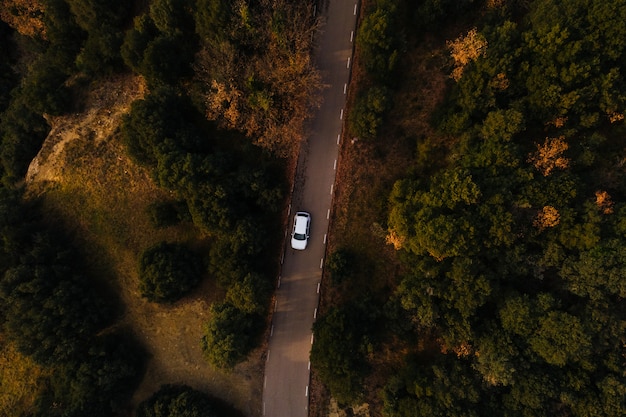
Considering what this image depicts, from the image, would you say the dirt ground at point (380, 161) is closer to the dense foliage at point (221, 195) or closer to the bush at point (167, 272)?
the dense foliage at point (221, 195)

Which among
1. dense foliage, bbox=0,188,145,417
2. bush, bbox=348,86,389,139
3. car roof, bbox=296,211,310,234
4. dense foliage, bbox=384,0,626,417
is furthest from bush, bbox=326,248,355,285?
dense foliage, bbox=0,188,145,417

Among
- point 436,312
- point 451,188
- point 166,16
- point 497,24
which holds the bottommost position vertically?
point 436,312

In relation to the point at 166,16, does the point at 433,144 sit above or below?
below

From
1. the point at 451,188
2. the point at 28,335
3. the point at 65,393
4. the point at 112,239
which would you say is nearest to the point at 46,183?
→ the point at 112,239

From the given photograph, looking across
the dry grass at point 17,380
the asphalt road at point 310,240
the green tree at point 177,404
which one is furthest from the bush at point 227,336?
the dry grass at point 17,380

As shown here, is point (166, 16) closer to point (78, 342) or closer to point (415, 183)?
point (415, 183)

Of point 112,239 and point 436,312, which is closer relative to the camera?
point 436,312
